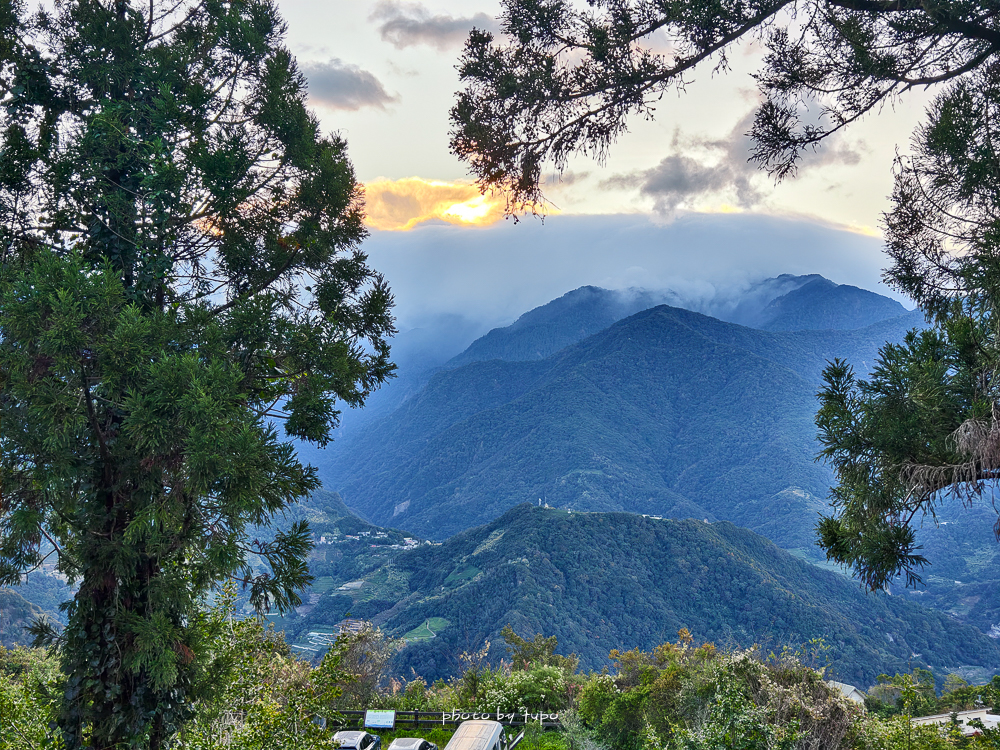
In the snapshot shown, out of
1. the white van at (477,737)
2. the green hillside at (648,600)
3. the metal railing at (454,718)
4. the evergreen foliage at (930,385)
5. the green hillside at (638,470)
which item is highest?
the green hillside at (638,470)

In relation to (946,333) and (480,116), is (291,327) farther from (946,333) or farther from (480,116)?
(946,333)

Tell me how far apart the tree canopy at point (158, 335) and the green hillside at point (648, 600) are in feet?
191

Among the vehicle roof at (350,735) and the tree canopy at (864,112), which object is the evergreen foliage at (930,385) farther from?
the vehicle roof at (350,735)

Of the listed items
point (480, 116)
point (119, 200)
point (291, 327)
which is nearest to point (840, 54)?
point (480, 116)

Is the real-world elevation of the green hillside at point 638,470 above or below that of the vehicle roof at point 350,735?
above

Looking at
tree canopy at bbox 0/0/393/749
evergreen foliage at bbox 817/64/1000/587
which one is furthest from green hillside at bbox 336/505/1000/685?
evergreen foliage at bbox 817/64/1000/587

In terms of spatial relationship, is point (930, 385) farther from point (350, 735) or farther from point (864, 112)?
point (350, 735)

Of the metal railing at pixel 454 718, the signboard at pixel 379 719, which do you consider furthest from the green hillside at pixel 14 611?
the signboard at pixel 379 719

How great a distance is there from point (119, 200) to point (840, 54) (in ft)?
21.3

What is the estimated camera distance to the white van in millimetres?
10672

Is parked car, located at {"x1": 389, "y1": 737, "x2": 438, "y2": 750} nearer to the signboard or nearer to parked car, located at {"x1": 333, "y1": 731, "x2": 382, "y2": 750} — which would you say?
parked car, located at {"x1": 333, "y1": 731, "x2": 382, "y2": 750}

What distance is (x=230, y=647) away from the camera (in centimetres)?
836

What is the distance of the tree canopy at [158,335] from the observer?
5617 mm

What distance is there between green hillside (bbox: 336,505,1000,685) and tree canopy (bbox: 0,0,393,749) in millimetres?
58089
